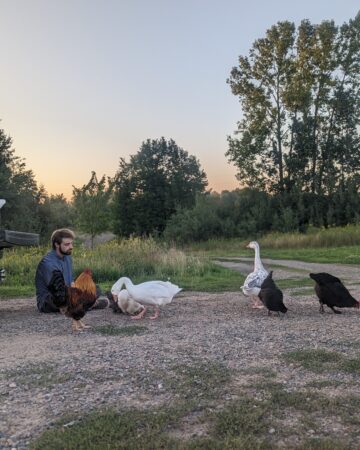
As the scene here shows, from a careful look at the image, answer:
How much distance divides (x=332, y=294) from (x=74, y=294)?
4.16 metres

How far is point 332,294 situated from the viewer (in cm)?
812

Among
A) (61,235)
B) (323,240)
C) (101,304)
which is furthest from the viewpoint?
(323,240)

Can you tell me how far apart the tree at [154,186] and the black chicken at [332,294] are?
38115 millimetres

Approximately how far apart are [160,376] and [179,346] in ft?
4.07

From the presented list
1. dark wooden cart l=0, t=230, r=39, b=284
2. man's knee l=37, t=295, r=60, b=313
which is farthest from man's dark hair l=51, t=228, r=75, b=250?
man's knee l=37, t=295, r=60, b=313

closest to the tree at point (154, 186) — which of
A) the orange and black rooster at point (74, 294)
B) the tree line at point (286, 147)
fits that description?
the tree line at point (286, 147)

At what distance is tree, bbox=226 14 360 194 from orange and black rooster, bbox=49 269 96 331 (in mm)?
35619

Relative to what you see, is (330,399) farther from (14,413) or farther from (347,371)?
(14,413)

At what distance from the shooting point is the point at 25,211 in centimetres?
3531

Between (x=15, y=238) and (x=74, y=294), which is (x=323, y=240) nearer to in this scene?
(x=15, y=238)

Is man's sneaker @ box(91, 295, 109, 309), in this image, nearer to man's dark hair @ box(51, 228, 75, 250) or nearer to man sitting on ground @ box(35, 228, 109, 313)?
man sitting on ground @ box(35, 228, 109, 313)

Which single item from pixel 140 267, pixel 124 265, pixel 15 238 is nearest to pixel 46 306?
pixel 15 238

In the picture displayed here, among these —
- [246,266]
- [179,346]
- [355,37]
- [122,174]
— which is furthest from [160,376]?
[122,174]

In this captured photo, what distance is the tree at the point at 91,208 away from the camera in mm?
32562
